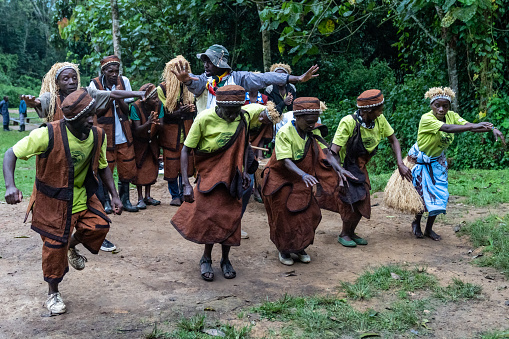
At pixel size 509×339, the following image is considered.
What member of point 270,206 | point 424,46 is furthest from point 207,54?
point 424,46

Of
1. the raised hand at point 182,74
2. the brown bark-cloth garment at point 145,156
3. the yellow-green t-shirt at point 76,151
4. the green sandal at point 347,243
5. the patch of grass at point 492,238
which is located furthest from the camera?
the brown bark-cloth garment at point 145,156

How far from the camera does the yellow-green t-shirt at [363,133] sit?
5723mm

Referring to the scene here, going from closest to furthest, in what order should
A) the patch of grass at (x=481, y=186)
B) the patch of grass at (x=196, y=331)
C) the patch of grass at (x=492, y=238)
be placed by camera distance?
the patch of grass at (x=196, y=331) < the patch of grass at (x=492, y=238) < the patch of grass at (x=481, y=186)

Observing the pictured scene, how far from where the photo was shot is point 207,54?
18.3ft

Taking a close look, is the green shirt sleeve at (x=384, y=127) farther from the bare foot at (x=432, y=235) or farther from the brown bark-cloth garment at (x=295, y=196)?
the bare foot at (x=432, y=235)

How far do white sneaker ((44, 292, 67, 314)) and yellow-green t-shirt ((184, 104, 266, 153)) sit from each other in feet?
5.56

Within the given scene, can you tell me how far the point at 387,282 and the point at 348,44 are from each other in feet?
29.3

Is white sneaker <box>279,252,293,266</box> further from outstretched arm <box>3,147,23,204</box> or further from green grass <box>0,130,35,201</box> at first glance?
green grass <box>0,130,35,201</box>

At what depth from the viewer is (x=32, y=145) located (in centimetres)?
383

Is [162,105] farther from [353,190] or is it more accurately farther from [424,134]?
[424,134]

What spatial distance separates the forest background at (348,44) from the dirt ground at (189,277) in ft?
11.2

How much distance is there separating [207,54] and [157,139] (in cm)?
248

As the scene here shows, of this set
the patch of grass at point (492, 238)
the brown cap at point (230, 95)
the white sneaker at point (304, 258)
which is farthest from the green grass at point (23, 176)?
the patch of grass at point (492, 238)

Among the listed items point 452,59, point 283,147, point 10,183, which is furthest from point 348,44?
point 10,183
